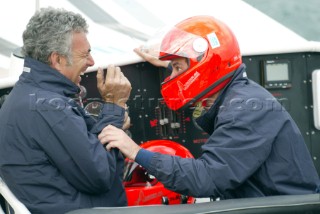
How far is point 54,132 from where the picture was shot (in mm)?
3383

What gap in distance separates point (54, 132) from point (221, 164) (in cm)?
70

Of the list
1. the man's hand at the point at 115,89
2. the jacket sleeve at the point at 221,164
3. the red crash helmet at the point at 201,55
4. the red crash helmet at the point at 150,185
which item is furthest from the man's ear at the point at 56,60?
the red crash helmet at the point at 150,185

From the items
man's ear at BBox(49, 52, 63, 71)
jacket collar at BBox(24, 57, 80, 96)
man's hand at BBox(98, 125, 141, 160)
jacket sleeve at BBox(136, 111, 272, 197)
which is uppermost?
man's ear at BBox(49, 52, 63, 71)

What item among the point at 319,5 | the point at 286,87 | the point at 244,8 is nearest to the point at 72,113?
the point at 286,87

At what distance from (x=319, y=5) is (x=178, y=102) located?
1421 cm

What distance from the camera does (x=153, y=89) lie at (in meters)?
4.90

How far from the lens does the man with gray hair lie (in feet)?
11.1

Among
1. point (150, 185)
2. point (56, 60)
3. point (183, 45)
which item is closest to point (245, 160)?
point (183, 45)

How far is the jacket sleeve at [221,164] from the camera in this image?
11.0ft

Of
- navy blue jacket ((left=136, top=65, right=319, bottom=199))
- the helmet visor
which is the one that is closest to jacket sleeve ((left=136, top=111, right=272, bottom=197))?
navy blue jacket ((left=136, top=65, right=319, bottom=199))

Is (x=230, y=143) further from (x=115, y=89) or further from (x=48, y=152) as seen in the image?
(x=48, y=152)

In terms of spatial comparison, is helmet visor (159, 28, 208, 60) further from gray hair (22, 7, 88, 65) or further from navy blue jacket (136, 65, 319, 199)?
gray hair (22, 7, 88, 65)

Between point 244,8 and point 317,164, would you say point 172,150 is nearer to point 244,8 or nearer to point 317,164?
point 317,164

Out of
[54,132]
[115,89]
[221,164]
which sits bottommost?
[221,164]
